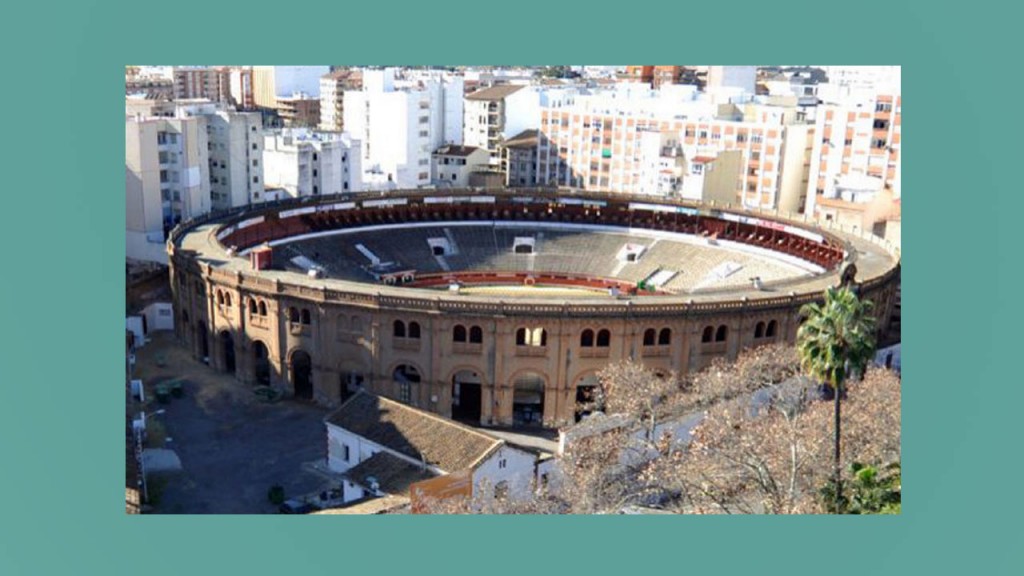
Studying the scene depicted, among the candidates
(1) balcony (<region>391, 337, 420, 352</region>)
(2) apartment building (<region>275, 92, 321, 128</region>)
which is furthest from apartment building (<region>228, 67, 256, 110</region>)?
(1) balcony (<region>391, 337, 420, 352</region>)

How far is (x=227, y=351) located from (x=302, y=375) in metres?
6.38

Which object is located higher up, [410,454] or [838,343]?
[838,343]

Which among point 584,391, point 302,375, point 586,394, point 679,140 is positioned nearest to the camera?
point 586,394

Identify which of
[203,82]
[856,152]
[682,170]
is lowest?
[682,170]

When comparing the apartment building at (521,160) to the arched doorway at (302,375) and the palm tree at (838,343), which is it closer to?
the arched doorway at (302,375)

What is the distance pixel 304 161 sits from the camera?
10425 centimetres

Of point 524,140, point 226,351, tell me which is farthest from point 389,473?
point 524,140

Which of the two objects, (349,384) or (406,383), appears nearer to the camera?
(406,383)

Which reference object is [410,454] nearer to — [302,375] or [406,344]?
Answer: [406,344]

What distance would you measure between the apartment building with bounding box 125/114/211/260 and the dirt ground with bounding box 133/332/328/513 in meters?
20.8

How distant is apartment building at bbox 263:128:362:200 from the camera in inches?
4075

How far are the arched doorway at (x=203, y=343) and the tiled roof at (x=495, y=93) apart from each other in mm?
79268

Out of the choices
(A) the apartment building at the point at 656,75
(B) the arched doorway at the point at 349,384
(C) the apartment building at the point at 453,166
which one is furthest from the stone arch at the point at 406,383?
(A) the apartment building at the point at 656,75

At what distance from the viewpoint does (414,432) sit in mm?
50969
